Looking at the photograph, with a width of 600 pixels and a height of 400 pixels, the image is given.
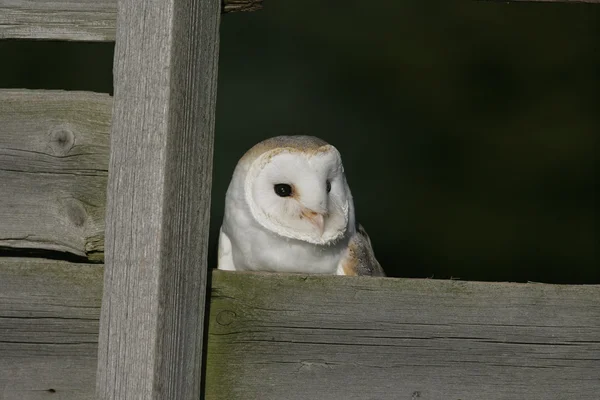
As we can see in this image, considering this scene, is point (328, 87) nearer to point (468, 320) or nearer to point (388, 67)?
point (388, 67)

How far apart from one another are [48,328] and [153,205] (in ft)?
1.35

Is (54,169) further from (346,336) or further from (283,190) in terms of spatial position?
(283,190)

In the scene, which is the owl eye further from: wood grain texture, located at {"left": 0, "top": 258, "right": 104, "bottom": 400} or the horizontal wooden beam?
wood grain texture, located at {"left": 0, "top": 258, "right": 104, "bottom": 400}

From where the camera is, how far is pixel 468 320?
197 centimetres

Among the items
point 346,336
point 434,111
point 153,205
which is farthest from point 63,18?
point 434,111

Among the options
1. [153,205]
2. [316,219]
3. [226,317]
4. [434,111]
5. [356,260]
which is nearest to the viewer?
[153,205]

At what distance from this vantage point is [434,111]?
8.80m

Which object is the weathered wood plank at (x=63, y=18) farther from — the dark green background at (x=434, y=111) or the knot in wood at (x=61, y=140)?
the dark green background at (x=434, y=111)

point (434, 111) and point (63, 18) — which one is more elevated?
point (434, 111)

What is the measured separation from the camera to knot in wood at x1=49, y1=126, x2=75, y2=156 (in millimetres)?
1953

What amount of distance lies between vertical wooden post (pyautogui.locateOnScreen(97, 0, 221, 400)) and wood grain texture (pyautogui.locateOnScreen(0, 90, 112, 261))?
0.11m

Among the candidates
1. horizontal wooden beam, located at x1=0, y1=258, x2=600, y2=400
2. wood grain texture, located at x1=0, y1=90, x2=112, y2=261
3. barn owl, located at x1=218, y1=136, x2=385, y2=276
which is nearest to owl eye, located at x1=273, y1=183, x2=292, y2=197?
barn owl, located at x1=218, y1=136, x2=385, y2=276

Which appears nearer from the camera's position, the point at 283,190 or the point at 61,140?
the point at 61,140

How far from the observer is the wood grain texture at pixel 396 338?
6.39ft
